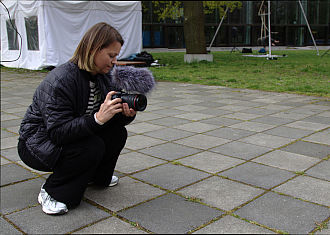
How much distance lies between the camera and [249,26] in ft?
117

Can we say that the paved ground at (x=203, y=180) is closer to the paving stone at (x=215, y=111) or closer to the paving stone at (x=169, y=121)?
the paving stone at (x=169, y=121)

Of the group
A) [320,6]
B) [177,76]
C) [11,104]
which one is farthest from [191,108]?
[320,6]

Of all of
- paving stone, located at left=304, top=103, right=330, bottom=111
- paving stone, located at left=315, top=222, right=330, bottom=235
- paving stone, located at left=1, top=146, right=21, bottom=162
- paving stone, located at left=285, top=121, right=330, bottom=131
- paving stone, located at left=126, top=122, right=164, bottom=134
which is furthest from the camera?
paving stone, located at left=304, top=103, right=330, bottom=111

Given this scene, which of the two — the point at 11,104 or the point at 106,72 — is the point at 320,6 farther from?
the point at 106,72

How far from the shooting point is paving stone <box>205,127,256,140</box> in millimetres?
4730

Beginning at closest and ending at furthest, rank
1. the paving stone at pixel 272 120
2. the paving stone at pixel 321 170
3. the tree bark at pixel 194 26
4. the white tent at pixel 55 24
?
the paving stone at pixel 321 170 → the paving stone at pixel 272 120 → the white tent at pixel 55 24 → the tree bark at pixel 194 26

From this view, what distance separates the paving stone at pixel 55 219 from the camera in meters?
2.45

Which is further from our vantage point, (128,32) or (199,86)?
(128,32)

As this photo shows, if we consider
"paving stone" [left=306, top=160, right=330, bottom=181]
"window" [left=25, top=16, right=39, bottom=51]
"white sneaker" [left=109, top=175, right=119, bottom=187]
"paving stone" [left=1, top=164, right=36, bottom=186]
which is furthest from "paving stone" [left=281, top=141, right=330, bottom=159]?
"window" [left=25, top=16, right=39, bottom=51]

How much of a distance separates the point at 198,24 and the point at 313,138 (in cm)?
1229

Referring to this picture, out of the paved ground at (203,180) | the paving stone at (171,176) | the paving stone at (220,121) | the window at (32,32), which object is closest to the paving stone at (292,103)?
the paved ground at (203,180)

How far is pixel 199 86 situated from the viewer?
9.65 meters

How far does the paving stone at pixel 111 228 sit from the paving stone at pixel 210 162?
4.10ft

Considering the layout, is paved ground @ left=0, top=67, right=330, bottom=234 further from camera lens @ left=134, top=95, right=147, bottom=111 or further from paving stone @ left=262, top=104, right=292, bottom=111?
camera lens @ left=134, top=95, right=147, bottom=111
